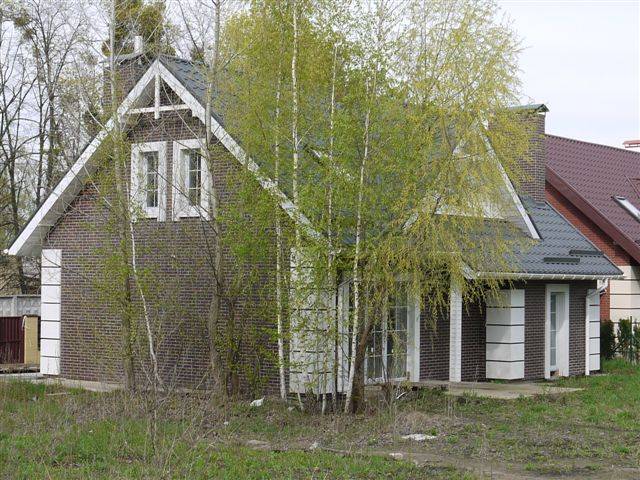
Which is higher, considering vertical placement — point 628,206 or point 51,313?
point 628,206

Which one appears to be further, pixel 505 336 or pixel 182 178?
pixel 505 336

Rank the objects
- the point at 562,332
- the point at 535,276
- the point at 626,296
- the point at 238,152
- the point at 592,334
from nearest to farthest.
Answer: the point at 238,152 → the point at 535,276 → the point at 562,332 → the point at 592,334 → the point at 626,296

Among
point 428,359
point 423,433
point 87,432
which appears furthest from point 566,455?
point 428,359

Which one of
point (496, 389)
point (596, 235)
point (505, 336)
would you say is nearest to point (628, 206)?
point (596, 235)

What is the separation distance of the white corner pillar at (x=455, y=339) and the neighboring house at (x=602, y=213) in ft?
30.4

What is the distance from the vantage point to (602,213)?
30703mm

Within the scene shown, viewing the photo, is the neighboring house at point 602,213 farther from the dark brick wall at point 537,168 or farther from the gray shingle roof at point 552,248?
the gray shingle roof at point 552,248

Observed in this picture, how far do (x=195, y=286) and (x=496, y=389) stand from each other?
612 centimetres

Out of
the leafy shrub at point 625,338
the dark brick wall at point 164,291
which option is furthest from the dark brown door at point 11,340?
the leafy shrub at point 625,338

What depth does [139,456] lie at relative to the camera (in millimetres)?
13141

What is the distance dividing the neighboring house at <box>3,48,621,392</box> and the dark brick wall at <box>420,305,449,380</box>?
35 millimetres

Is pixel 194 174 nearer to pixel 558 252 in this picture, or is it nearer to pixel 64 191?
pixel 64 191

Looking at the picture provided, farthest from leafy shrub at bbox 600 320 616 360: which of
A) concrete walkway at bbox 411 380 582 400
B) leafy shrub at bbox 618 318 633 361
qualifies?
concrete walkway at bbox 411 380 582 400

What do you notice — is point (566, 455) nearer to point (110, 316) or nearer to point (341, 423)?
point (341, 423)
